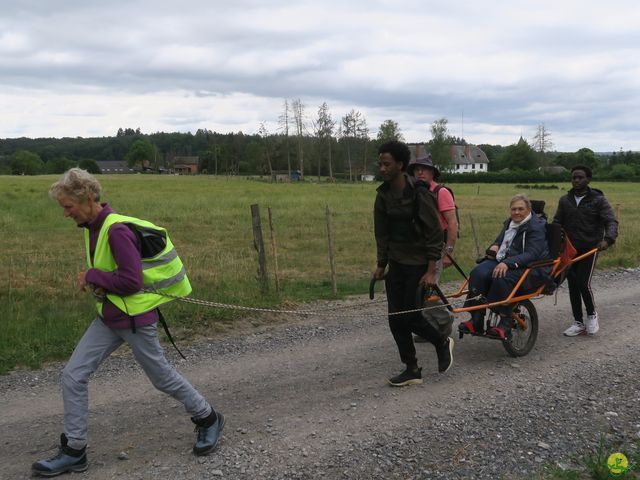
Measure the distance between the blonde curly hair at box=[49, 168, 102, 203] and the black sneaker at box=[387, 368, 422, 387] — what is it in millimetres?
3201

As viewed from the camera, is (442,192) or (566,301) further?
(566,301)

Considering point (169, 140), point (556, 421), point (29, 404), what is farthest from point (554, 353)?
point (169, 140)

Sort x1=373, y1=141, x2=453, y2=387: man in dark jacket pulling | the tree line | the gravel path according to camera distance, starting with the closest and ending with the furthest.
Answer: the gravel path → x1=373, y1=141, x2=453, y2=387: man in dark jacket pulling → the tree line

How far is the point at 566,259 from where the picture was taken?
6883 millimetres

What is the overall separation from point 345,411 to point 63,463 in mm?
2156

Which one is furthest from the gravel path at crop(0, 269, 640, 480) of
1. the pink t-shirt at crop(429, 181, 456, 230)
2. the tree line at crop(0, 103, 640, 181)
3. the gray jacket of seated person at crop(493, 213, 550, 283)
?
the tree line at crop(0, 103, 640, 181)

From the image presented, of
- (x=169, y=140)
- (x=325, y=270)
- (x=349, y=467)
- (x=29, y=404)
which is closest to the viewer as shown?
(x=349, y=467)

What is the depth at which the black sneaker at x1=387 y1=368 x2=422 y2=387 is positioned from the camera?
5.39 m

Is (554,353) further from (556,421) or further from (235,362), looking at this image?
(235,362)

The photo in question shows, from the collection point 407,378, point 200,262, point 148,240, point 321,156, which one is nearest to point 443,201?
point 407,378

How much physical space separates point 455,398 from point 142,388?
9.34 feet

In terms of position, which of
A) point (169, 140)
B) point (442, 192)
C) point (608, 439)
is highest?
point (169, 140)

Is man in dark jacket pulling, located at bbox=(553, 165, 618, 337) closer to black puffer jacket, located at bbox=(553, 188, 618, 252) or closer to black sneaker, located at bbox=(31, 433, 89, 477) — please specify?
black puffer jacket, located at bbox=(553, 188, 618, 252)

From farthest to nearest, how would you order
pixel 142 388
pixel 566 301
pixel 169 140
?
pixel 169 140 < pixel 566 301 < pixel 142 388
